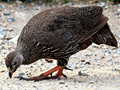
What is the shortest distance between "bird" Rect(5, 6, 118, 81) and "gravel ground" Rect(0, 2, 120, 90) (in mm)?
460

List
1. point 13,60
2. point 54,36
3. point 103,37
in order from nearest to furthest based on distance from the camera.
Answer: point 13,60
point 54,36
point 103,37

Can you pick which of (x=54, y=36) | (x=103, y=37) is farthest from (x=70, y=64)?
(x=54, y=36)

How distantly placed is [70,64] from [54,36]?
6.24ft

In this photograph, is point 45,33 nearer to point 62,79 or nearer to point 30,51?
point 30,51

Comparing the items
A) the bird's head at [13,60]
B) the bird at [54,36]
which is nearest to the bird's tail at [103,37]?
the bird at [54,36]

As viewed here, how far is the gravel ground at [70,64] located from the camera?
620cm

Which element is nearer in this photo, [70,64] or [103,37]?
[103,37]

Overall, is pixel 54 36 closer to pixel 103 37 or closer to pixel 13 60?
pixel 13 60

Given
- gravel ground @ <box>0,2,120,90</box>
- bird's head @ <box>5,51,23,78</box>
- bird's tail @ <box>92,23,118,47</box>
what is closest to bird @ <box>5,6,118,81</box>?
bird's head @ <box>5,51,23,78</box>

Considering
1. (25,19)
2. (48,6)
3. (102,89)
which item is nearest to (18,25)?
(25,19)

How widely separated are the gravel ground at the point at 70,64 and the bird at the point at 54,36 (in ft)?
1.51

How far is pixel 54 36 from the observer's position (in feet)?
20.8

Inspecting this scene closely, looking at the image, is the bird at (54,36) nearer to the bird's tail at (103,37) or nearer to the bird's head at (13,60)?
the bird's head at (13,60)

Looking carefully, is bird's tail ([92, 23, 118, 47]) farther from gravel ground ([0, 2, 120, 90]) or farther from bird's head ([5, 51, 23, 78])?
bird's head ([5, 51, 23, 78])
